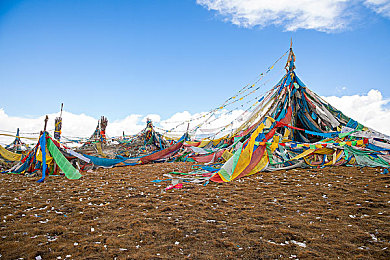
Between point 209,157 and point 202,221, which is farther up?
point 209,157

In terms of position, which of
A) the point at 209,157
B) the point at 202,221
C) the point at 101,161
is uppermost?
the point at 209,157

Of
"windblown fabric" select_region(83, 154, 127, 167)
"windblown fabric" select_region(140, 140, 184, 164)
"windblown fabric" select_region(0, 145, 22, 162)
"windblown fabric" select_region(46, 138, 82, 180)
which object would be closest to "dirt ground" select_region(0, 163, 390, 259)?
"windblown fabric" select_region(46, 138, 82, 180)

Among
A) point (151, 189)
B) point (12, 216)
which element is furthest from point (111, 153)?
point (12, 216)

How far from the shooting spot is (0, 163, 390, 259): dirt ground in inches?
111

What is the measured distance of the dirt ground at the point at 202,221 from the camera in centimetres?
281

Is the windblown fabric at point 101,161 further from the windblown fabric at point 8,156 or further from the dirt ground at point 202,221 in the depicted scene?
the windblown fabric at point 8,156

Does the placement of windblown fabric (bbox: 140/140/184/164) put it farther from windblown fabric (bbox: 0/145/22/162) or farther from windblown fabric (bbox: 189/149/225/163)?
windblown fabric (bbox: 0/145/22/162)

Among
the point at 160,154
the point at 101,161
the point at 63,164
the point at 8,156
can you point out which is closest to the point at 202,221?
the point at 63,164

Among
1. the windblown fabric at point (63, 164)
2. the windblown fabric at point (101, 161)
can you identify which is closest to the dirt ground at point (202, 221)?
the windblown fabric at point (63, 164)

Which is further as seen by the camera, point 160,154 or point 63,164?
point 160,154

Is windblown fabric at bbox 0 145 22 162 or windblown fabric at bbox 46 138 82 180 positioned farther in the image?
windblown fabric at bbox 0 145 22 162

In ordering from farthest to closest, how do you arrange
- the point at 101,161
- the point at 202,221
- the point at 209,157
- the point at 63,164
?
1. the point at 209,157
2. the point at 101,161
3. the point at 63,164
4. the point at 202,221

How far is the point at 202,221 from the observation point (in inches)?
148

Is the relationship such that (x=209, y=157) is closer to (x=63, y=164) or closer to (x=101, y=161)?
(x=101, y=161)
